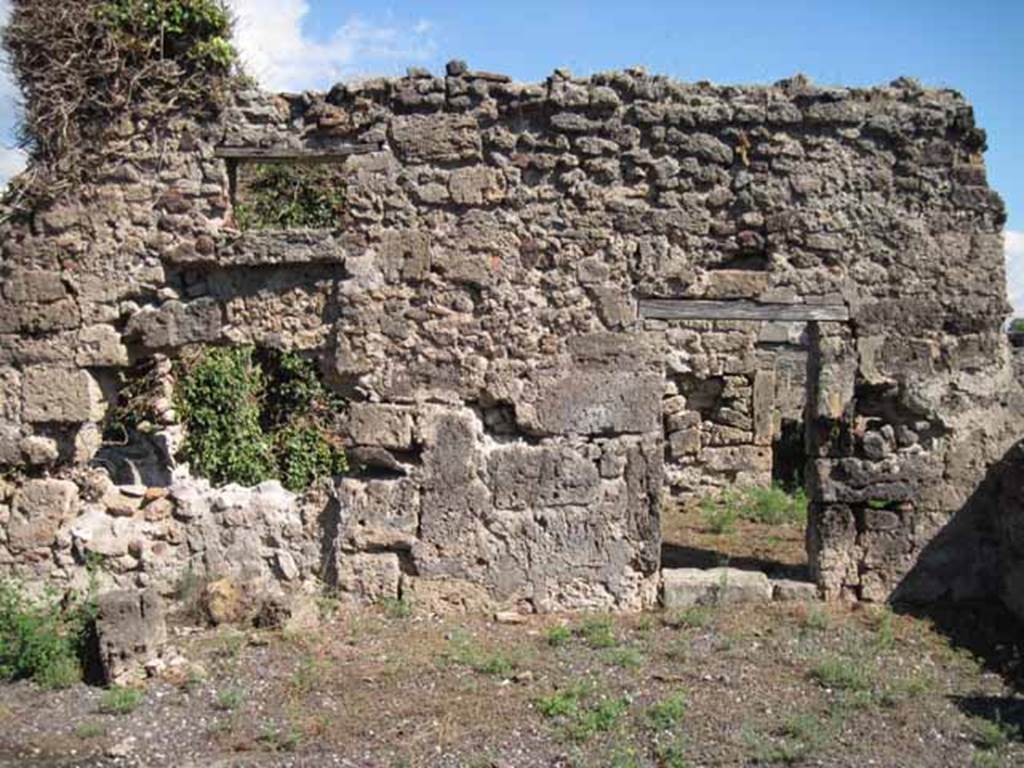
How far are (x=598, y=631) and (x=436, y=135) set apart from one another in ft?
10.6

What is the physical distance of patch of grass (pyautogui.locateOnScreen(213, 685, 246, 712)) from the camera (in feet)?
18.1

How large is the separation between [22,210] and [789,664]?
543 centimetres

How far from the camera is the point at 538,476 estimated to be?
681cm

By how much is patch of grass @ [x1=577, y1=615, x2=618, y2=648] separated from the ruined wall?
0.21m

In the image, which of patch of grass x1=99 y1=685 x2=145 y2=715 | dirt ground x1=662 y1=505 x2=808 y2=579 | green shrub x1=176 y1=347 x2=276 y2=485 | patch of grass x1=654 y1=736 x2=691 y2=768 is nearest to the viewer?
patch of grass x1=654 y1=736 x2=691 y2=768

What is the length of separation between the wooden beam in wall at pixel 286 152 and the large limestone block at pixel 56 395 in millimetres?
1688

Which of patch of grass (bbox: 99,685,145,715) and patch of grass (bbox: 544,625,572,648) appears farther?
patch of grass (bbox: 544,625,572,648)

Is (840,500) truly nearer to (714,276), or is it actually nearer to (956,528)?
(956,528)

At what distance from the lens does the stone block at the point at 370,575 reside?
22.4ft

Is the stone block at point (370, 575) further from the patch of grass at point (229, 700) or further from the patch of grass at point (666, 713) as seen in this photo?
the patch of grass at point (666, 713)

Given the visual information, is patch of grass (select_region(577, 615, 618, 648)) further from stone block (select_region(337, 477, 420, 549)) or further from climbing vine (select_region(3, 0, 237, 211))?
climbing vine (select_region(3, 0, 237, 211))

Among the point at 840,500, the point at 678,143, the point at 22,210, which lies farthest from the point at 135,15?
the point at 840,500

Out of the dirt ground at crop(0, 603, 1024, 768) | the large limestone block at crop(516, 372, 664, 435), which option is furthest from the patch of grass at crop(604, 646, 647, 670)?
the large limestone block at crop(516, 372, 664, 435)

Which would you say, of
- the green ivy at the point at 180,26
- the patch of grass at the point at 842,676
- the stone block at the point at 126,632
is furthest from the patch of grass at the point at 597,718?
the green ivy at the point at 180,26
